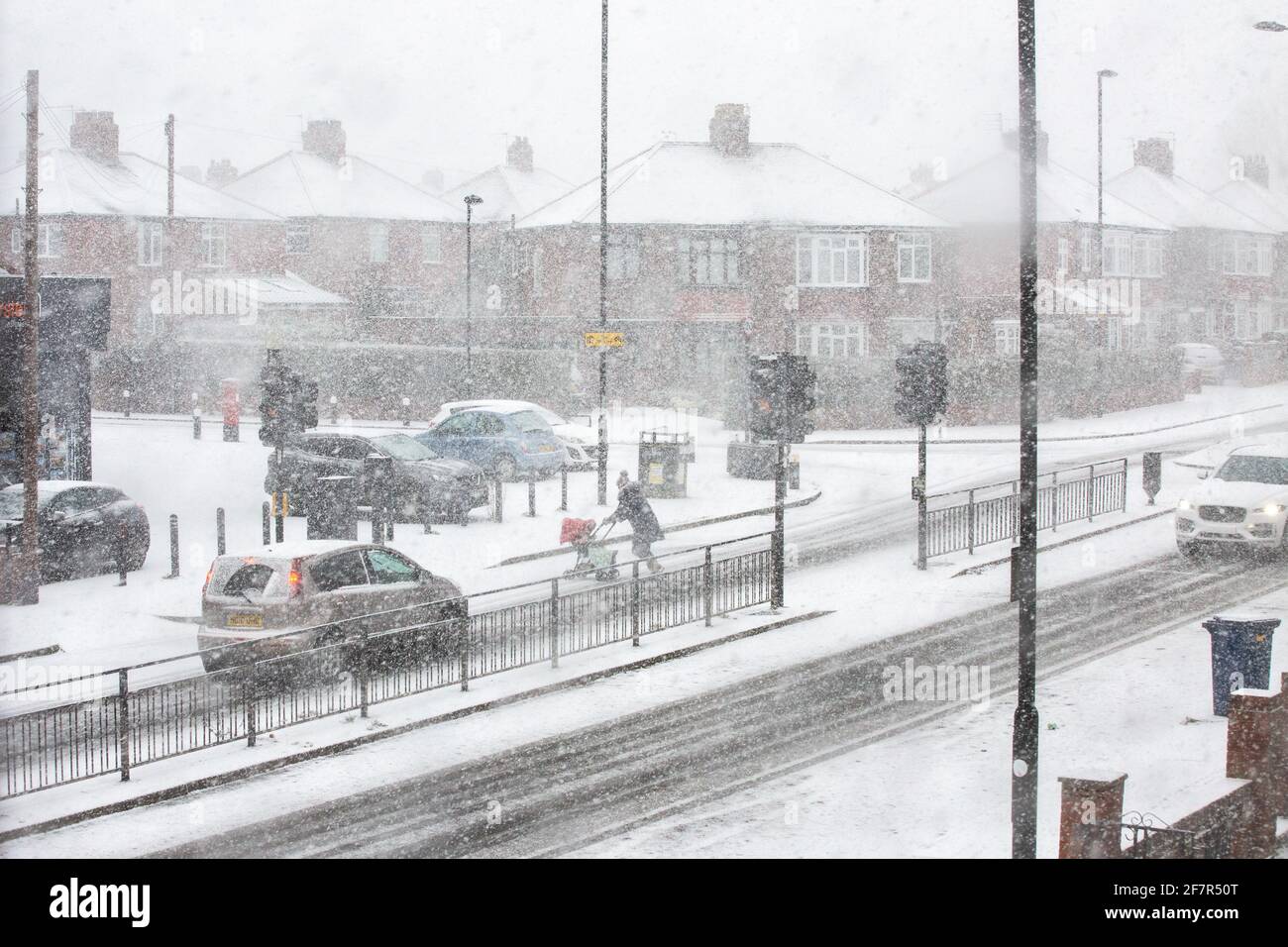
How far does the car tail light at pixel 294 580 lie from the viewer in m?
15.4

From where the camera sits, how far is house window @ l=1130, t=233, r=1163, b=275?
60.6 m

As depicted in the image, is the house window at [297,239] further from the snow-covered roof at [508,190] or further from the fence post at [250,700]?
the fence post at [250,700]

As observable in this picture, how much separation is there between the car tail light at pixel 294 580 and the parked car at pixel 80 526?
7193mm

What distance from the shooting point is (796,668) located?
16844 millimetres

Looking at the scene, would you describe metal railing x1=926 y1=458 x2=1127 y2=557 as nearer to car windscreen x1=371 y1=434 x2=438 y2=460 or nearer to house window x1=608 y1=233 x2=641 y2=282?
car windscreen x1=371 y1=434 x2=438 y2=460

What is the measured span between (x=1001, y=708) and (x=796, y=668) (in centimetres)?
263

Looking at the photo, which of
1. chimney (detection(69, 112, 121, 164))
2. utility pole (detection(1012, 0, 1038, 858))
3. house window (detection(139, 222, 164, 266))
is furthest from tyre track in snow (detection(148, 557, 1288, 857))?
chimney (detection(69, 112, 121, 164))

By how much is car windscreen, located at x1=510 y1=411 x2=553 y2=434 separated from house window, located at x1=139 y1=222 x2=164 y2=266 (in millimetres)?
29539

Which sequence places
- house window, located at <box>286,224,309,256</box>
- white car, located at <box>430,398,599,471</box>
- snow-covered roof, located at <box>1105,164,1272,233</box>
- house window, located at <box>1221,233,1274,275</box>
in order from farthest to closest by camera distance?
house window, located at <box>1221,233,1274,275</box> < snow-covered roof, located at <box>1105,164,1272,233</box> < house window, located at <box>286,224,309,256</box> < white car, located at <box>430,398,599,471</box>

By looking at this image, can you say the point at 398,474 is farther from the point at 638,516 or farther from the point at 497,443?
the point at 638,516

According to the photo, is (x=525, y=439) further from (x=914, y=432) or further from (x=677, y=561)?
(x=914, y=432)

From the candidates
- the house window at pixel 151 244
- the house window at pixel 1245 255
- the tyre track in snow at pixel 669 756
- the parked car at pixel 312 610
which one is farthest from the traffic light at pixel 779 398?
the house window at pixel 1245 255

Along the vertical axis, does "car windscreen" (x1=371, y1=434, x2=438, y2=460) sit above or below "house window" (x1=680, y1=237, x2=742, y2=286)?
below

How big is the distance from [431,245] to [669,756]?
5124 centimetres
